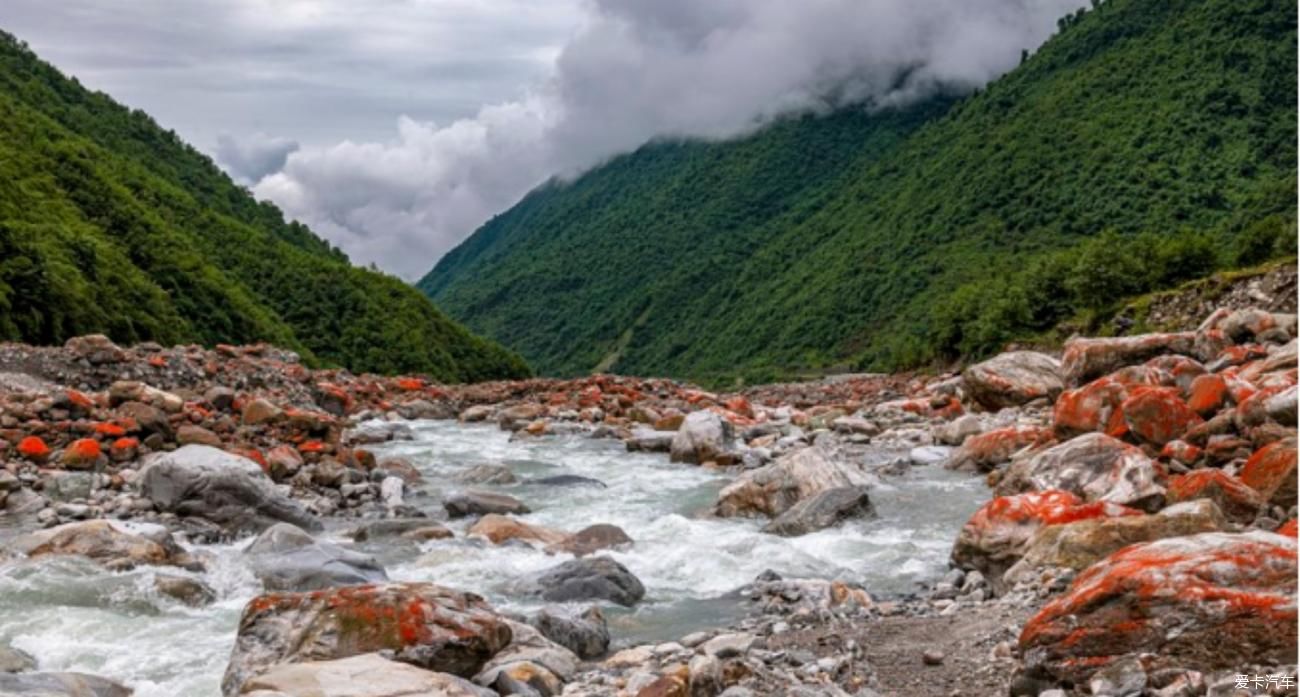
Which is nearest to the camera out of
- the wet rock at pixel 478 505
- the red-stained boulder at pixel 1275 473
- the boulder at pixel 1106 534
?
the boulder at pixel 1106 534

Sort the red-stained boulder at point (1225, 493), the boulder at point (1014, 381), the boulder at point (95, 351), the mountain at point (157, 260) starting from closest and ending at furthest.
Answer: the red-stained boulder at point (1225, 493), the boulder at point (95, 351), the boulder at point (1014, 381), the mountain at point (157, 260)

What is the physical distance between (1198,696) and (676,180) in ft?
533

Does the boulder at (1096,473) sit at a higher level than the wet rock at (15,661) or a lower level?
higher

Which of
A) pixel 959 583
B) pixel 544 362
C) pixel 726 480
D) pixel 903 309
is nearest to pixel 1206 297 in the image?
pixel 726 480

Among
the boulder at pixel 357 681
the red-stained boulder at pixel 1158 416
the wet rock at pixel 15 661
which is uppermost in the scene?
the red-stained boulder at pixel 1158 416

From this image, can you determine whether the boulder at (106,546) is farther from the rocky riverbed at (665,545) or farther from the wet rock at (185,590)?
the wet rock at (185,590)

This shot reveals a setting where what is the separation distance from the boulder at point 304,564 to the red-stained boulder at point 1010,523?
6.54m

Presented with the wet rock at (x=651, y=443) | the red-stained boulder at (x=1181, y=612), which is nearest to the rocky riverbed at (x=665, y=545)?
the red-stained boulder at (x=1181, y=612)

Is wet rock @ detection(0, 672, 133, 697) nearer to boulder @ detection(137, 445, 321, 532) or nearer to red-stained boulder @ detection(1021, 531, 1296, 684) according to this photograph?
boulder @ detection(137, 445, 321, 532)

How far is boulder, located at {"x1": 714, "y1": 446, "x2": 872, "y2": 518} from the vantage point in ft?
52.5

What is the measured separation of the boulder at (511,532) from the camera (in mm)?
14070

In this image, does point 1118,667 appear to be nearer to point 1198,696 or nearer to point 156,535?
point 1198,696

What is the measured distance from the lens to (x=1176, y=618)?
7043 millimetres

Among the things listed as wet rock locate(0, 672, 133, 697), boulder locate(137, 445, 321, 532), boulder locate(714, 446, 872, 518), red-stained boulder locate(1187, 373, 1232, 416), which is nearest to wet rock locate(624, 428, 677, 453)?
boulder locate(714, 446, 872, 518)
